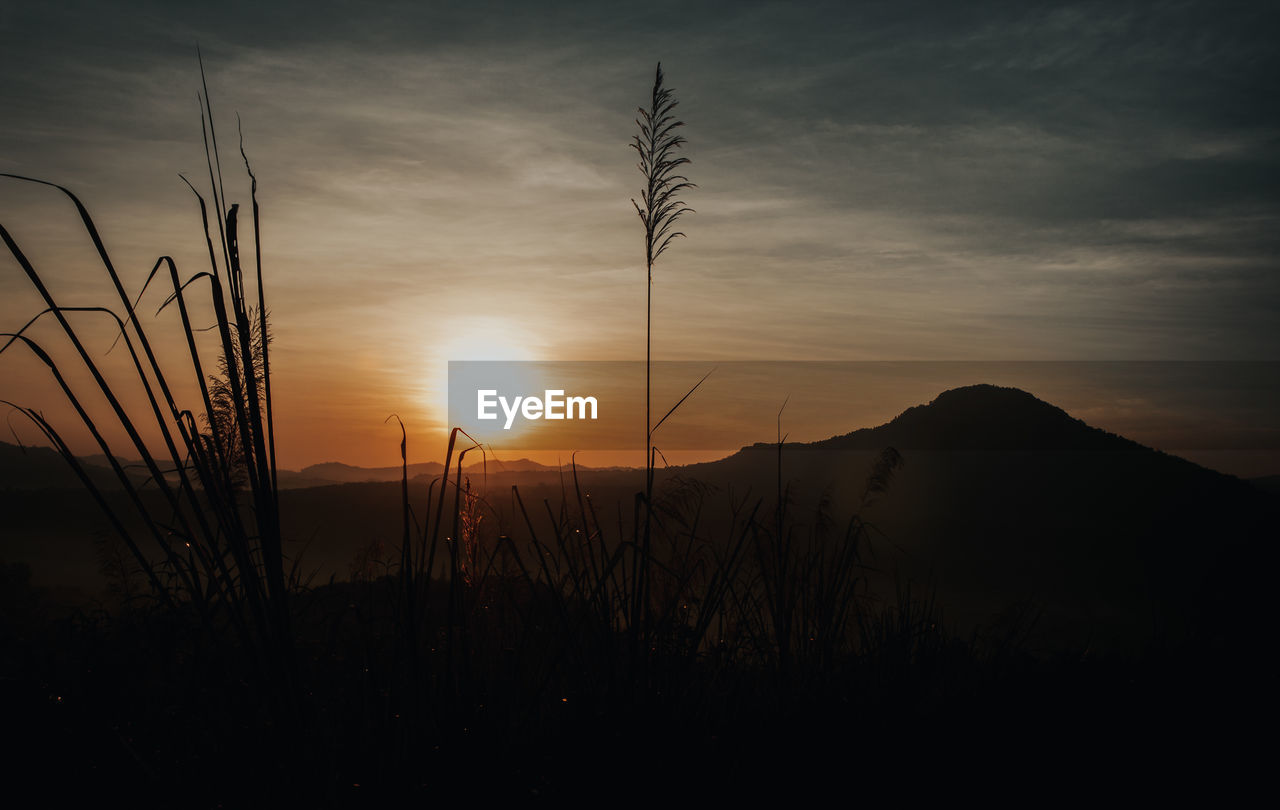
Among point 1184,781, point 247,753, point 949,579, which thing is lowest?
point 949,579

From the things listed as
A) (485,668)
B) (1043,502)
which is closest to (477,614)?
(485,668)

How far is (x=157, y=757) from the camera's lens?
2.14 m

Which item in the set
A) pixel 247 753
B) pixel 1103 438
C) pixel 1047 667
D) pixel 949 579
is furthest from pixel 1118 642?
pixel 1103 438

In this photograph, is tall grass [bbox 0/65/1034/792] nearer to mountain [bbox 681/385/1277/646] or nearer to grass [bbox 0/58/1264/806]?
grass [bbox 0/58/1264/806]

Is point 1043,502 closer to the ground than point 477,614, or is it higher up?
closer to the ground

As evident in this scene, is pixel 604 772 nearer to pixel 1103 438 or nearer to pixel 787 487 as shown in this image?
pixel 787 487

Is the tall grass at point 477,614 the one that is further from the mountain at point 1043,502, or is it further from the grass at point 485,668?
the mountain at point 1043,502

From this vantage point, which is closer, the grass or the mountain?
the grass

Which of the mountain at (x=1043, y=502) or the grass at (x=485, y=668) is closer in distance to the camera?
the grass at (x=485, y=668)

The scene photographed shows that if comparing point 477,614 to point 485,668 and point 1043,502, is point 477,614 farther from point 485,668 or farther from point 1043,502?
point 1043,502

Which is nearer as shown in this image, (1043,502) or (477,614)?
(477,614)

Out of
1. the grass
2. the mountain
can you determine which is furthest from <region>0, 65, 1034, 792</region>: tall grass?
the mountain

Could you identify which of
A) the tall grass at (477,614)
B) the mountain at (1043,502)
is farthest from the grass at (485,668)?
the mountain at (1043,502)

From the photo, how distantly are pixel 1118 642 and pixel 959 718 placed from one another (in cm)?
141
